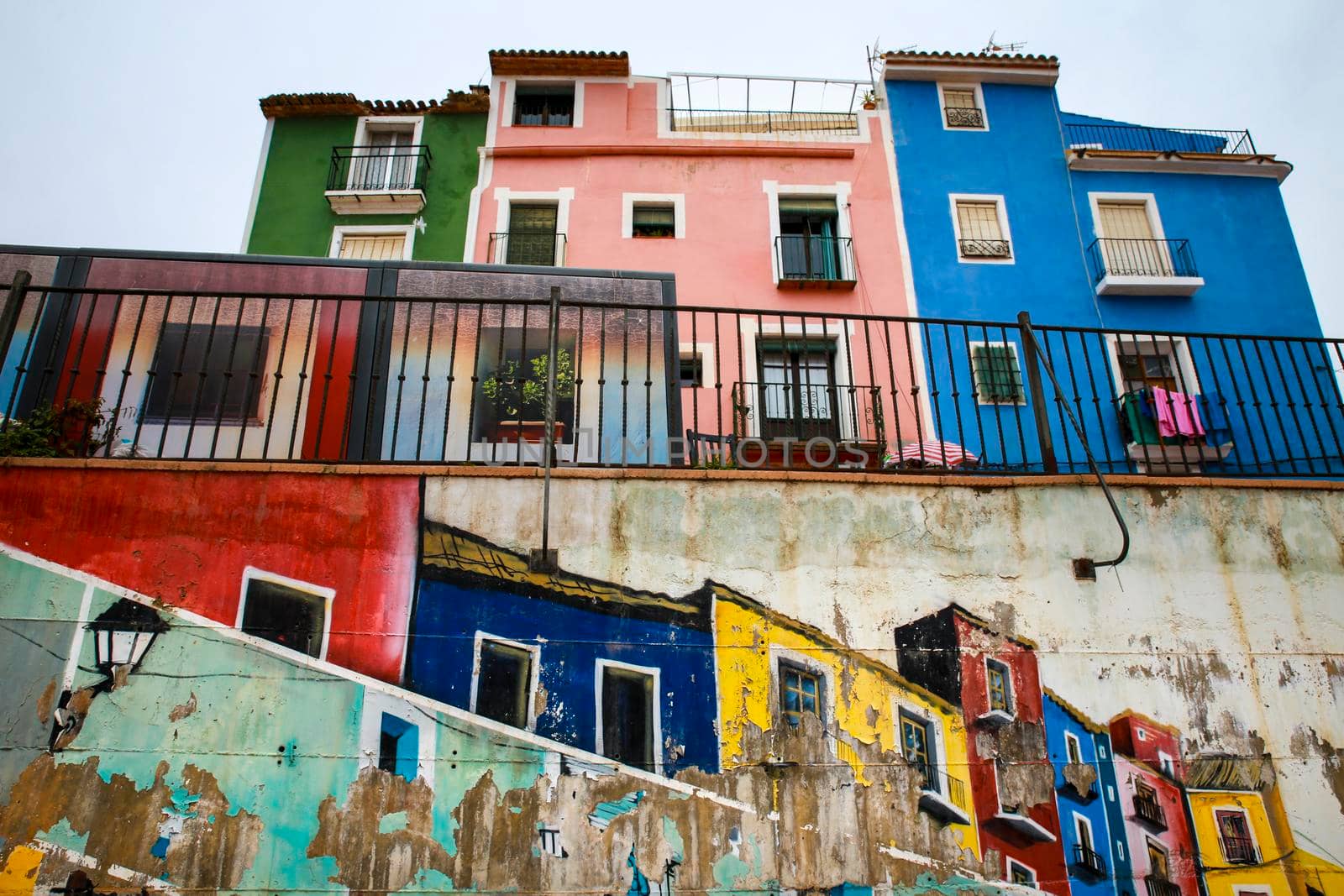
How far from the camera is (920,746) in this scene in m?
4.36

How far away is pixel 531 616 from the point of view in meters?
4.42

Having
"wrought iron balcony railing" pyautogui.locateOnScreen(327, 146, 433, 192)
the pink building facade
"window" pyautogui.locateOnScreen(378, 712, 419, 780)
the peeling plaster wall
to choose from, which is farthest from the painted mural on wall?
"wrought iron balcony railing" pyautogui.locateOnScreen(327, 146, 433, 192)

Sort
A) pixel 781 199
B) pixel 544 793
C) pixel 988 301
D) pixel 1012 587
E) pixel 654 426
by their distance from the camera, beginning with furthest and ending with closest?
pixel 781 199
pixel 988 301
pixel 654 426
pixel 1012 587
pixel 544 793

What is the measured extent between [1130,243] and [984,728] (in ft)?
49.7

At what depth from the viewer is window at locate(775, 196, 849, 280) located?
15914 millimetres

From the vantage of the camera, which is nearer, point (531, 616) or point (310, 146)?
point (531, 616)

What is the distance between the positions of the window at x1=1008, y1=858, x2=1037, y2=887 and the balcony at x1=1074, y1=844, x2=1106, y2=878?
0.80 feet

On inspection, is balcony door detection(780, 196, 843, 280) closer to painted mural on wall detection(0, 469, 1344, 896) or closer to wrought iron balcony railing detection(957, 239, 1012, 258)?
wrought iron balcony railing detection(957, 239, 1012, 258)

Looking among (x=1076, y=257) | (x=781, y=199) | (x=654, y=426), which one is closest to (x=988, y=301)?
(x=1076, y=257)

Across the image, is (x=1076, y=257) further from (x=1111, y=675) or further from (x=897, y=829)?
(x=897, y=829)

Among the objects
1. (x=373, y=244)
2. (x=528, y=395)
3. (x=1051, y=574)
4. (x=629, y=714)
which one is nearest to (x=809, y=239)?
(x=373, y=244)

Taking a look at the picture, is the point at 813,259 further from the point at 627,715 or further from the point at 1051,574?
the point at 627,715

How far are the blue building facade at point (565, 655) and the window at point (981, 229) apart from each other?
13.8 m

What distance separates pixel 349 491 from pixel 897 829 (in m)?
3.46
